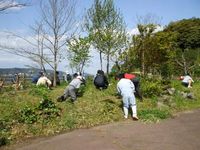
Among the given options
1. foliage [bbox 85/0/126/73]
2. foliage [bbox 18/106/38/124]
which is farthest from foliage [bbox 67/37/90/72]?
foliage [bbox 18/106/38/124]

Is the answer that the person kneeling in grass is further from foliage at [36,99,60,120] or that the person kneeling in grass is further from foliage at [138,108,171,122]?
foliage at [36,99,60,120]

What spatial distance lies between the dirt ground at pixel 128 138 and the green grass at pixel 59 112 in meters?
0.75

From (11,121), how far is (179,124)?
581 centimetres

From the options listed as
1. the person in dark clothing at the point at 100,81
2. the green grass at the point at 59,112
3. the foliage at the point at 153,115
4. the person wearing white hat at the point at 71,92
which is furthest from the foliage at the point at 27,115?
the person in dark clothing at the point at 100,81

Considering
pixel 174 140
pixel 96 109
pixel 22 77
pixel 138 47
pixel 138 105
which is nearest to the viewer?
pixel 174 140

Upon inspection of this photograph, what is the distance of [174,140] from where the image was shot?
380 inches

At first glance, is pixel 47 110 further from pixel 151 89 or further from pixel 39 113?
pixel 151 89

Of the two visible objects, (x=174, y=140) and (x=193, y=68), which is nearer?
(x=174, y=140)

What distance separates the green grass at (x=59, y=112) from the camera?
11.4 metres

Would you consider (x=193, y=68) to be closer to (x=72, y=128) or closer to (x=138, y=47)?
(x=138, y=47)

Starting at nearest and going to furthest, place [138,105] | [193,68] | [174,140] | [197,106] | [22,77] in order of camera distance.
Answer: [174,140], [138,105], [197,106], [22,77], [193,68]

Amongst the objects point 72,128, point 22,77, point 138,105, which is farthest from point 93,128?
point 22,77

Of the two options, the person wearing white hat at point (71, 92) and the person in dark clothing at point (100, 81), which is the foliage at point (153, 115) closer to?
the person wearing white hat at point (71, 92)

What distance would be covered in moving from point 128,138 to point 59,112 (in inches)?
152
